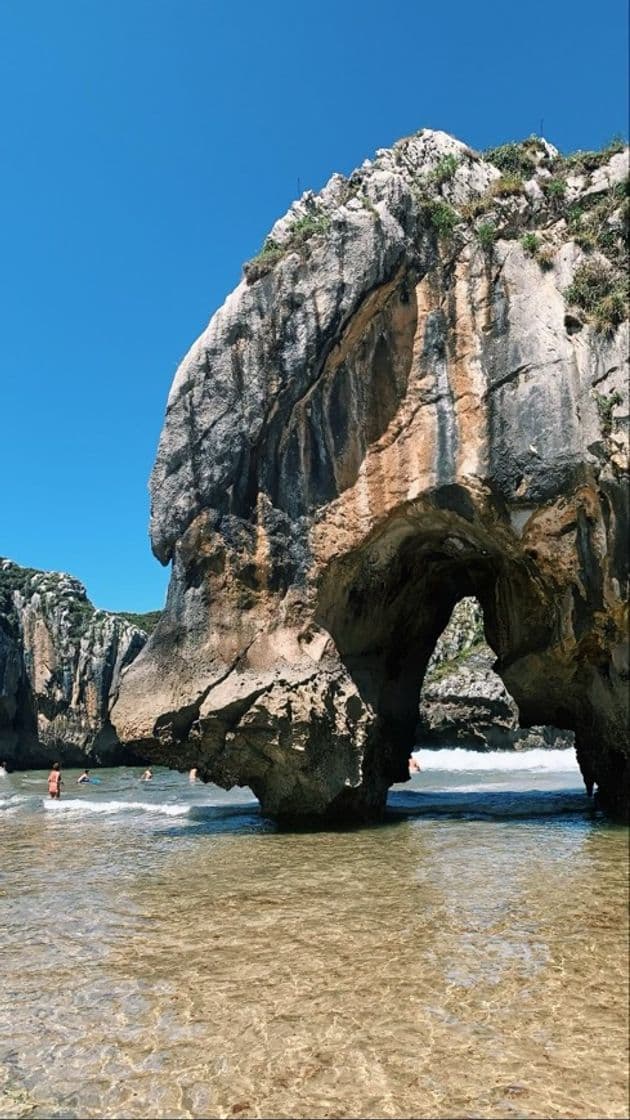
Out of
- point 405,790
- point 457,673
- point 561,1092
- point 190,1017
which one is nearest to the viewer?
point 561,1092

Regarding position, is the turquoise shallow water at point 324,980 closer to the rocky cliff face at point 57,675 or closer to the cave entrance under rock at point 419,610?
the cave entrance under rock at point 419,610

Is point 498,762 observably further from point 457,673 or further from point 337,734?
point 337,734

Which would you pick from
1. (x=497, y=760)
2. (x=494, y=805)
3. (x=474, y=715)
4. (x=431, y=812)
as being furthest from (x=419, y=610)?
(x=474, y=715)

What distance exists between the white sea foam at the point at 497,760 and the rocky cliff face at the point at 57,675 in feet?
66.4

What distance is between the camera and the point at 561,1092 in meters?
4.55

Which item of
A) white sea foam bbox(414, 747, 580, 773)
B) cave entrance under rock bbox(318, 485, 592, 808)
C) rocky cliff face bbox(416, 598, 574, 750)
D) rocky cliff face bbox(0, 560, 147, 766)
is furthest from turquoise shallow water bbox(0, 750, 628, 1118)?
rocky cliff face bbox(0, 560, 147, 766)

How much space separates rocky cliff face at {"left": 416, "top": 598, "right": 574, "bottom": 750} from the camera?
42281 millimetres

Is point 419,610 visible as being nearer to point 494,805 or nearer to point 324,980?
point 494,805

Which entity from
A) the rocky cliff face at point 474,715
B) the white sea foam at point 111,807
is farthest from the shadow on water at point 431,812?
the rocky cliff face at point 474,715

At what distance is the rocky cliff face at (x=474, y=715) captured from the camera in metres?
42.3

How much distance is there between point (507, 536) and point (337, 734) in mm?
5056

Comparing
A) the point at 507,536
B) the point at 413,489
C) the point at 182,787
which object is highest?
the point at 413,489

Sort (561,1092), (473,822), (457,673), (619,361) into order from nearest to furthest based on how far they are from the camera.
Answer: (561,1092)
(619,361)
(473,822)
(457,673)

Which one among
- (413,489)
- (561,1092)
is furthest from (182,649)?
(561,1092)
